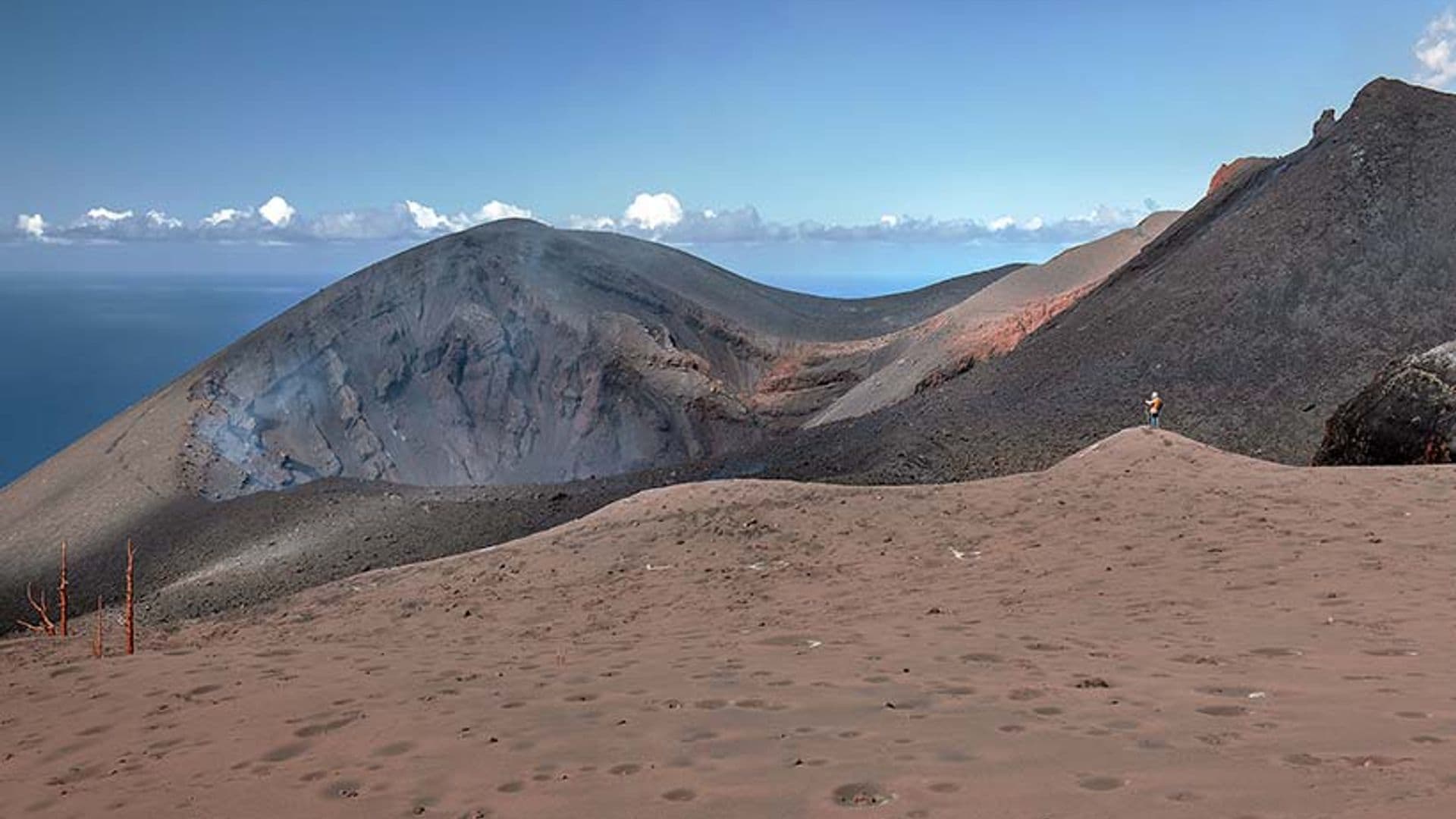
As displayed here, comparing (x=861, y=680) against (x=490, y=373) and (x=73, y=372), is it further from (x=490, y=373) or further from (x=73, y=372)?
(x=73, y=372)

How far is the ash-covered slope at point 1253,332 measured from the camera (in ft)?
66.2

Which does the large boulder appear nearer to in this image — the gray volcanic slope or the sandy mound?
the sandy mound

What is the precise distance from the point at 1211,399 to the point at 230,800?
20.8m

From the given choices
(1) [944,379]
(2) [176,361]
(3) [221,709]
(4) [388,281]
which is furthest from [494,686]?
(2) [176,361]

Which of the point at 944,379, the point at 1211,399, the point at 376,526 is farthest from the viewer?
the point at 944,379

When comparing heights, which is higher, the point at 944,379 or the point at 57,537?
the point at 944,379

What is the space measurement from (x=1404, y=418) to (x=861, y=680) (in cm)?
1180

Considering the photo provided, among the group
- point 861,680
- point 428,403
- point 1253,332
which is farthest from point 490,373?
point 861,680

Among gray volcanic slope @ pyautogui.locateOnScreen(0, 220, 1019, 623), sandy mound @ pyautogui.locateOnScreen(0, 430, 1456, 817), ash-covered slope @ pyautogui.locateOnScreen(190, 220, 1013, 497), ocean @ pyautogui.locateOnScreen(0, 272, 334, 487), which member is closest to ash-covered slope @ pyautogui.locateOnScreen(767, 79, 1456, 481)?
sandy mound @ pyautogui.locateOnScreen(0, 430, 1456, 817)

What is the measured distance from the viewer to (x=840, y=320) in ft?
181

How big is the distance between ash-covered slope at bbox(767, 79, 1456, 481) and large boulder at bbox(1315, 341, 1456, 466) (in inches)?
160

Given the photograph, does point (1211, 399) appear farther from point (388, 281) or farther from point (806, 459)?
point (388, 281)

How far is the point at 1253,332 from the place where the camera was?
22422mm

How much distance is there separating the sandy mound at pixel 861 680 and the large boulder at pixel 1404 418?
239 cm
